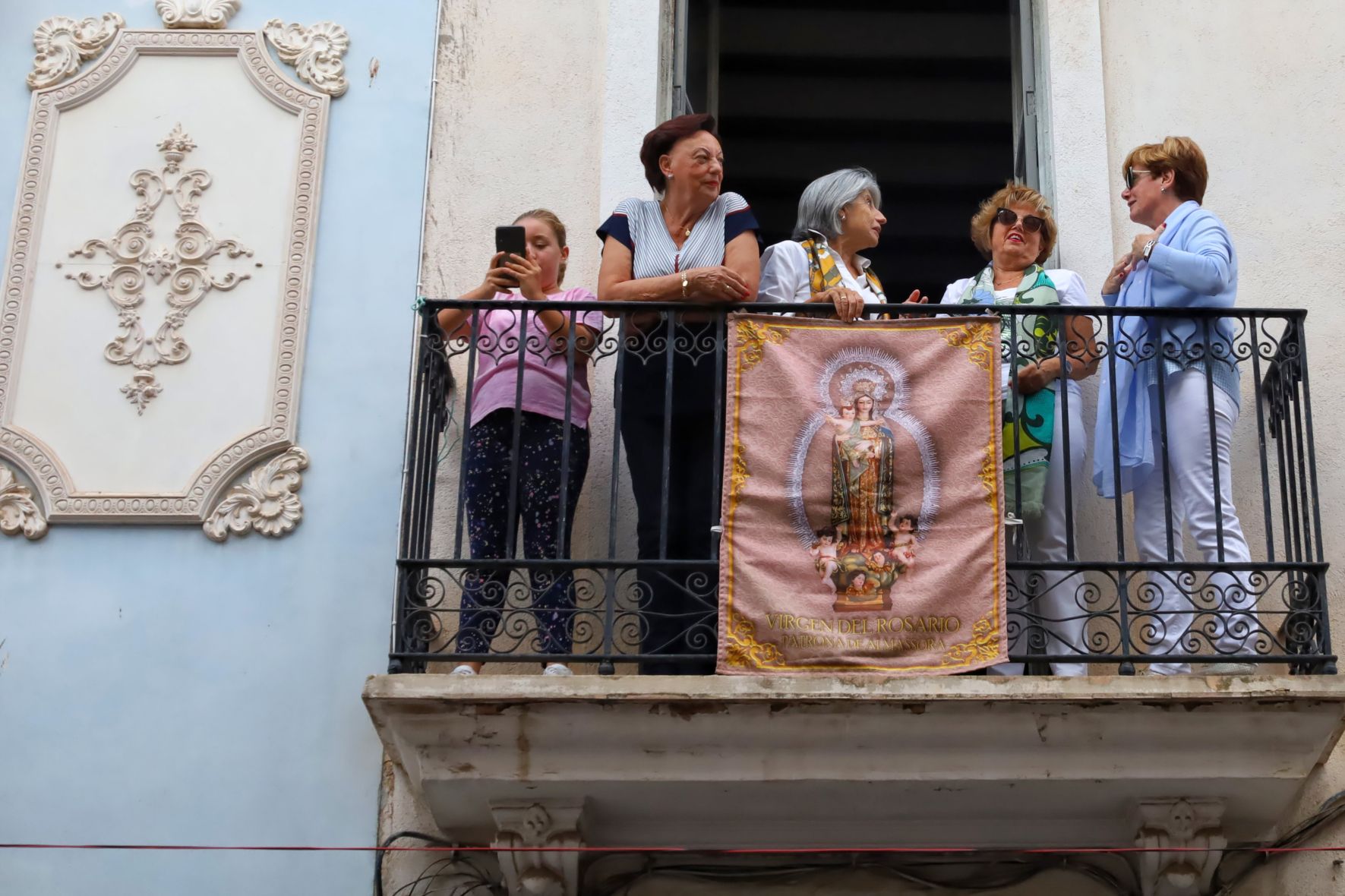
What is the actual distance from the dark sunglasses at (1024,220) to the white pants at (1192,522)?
76cm

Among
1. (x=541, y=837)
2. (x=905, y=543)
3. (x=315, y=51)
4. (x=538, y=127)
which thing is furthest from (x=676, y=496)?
(x=315, y=51)

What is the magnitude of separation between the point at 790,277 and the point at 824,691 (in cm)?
156

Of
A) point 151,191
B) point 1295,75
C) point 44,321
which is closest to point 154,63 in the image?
point 151,191

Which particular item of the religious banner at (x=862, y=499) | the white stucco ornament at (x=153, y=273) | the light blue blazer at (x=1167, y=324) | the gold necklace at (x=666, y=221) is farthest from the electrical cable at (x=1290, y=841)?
the white stucco ornament at (x=153, y=273)

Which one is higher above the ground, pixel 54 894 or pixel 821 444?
pixel 821 444

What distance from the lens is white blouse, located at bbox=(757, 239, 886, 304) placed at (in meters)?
7.02

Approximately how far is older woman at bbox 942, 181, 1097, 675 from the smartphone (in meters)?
1.53

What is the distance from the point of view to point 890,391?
6.66 m

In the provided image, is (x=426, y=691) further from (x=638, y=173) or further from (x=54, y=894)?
(x=638, y=173)

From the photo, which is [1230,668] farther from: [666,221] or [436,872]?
[436,872]

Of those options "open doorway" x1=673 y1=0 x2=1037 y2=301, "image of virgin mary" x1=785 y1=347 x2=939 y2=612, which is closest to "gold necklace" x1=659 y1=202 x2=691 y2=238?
"image of virgin mary" x1=785 y1=347 x2=939 y2=612

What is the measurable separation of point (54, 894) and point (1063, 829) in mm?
3183

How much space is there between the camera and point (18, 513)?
714 cm

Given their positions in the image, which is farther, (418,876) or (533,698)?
(418,876)
